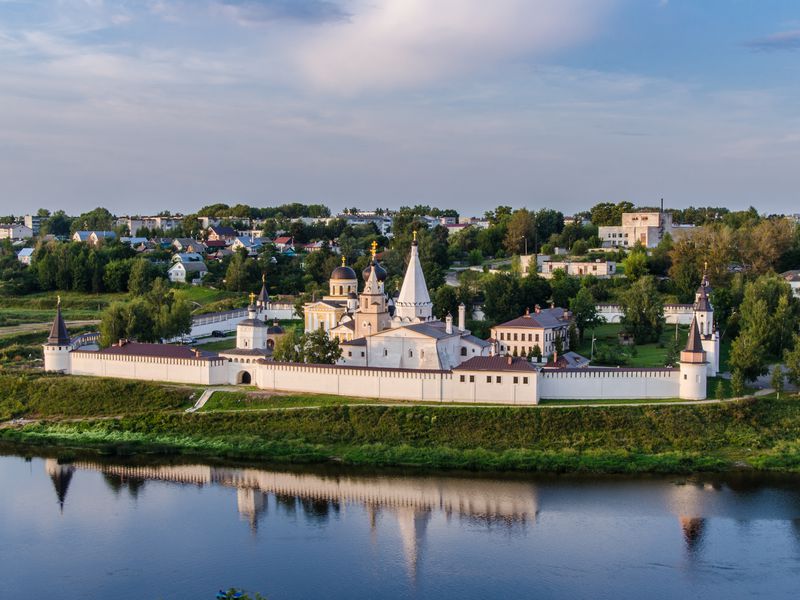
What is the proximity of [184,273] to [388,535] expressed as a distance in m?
36.0

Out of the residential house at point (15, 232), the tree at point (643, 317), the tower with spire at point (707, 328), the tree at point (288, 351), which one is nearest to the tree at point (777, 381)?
the tower with spire at point (707, 328)

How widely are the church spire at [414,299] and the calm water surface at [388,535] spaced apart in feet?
24.0

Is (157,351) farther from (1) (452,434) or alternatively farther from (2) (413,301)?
(1) (452,434)

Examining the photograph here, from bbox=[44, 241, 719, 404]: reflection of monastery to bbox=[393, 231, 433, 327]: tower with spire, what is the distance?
0.03 metres

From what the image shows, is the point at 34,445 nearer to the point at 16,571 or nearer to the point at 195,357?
the point at 195,357

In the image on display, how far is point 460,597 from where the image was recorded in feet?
50.7

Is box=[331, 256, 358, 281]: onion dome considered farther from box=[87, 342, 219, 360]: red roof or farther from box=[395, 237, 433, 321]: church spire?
box=[87, 342, 219, 360]: red roof

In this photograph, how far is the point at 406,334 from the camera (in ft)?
87.9

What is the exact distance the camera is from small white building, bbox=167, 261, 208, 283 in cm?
5181

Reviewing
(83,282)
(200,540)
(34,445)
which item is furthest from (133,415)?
(83,282)

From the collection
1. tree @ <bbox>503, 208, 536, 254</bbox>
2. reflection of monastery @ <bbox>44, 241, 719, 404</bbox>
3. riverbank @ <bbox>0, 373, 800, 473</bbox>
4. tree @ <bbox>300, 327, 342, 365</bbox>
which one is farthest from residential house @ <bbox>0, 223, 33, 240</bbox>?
tree @ <bbox>300, 327, 342, 365</bbox>

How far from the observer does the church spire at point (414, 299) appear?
28141mm

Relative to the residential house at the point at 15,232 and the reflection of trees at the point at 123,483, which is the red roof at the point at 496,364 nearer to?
the reflection of trees at the point at 123,483

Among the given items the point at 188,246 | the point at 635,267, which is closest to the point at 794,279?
the point at 635,267
